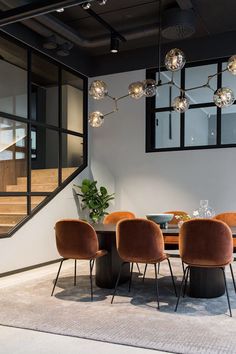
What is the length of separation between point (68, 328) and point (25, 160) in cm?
354

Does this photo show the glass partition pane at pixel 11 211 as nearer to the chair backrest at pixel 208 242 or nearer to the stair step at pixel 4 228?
the stair step at pixel 4 228

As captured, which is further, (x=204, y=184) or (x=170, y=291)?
(x=204, y=184)

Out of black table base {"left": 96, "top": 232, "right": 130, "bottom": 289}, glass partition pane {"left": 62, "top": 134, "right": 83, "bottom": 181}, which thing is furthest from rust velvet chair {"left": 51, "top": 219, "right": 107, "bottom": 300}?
glass partition pane {"left": 62, "top": 134, "right": 83, "bottom": 181}

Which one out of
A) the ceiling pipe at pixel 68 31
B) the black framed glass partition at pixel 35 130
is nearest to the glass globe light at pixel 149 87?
the ceiling pipe at pixel 68 31

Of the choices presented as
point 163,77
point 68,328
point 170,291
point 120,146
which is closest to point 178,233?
point 170,291

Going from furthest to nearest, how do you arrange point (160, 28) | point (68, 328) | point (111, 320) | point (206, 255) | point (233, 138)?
point (233, 138) < point (160, 28) < point (206, 255) < point (111, 320) < point (68, 328)

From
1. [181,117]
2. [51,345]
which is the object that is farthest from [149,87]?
[51,345]

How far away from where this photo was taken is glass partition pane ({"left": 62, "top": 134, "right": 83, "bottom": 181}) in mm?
7250

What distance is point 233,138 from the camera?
6.77 m

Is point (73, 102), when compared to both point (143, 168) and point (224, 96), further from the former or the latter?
point (224, 96)

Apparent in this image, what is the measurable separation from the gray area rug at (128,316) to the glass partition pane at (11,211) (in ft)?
4.20

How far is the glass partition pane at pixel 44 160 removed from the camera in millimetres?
6609

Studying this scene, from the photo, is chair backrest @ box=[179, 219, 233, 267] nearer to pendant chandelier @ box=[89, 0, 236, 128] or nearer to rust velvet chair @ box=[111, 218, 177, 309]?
rust velvet chair @ box=[111, 218, 177, 309]

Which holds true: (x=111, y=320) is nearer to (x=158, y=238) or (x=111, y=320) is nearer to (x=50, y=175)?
(x=158, y=238)
